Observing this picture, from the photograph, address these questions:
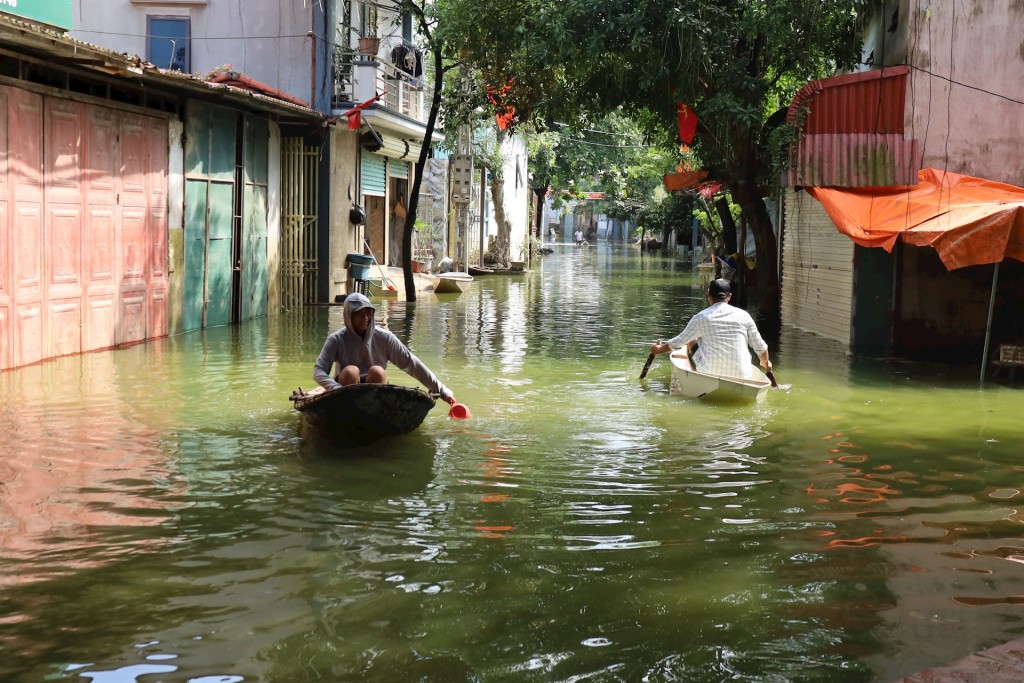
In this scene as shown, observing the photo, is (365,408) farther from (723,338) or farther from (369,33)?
→ (369,33)

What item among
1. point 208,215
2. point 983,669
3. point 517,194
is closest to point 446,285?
point 208,215

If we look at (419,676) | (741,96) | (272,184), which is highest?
(741,96)

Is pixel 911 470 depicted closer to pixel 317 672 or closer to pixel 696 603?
pixel 696 603

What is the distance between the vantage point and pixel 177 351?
15453mm

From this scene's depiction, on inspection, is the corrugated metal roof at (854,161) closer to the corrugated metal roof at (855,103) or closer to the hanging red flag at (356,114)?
the corrugated metal roof at (855,103)

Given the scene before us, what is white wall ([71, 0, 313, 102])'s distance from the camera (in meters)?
22.5

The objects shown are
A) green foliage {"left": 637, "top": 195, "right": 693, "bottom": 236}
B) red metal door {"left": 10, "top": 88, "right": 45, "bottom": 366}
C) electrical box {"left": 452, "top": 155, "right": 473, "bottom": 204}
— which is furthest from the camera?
green foliage {"left": 637, "top": 195, "right": 693, "bottom": 236}

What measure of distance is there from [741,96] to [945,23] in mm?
3608

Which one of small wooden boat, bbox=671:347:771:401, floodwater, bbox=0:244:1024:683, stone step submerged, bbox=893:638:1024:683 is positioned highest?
small wooden boat, bbox=671:347:771:401

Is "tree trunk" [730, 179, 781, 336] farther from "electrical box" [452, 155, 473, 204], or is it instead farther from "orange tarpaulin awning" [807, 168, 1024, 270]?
"electrical box" [452, 155, 473, 204]

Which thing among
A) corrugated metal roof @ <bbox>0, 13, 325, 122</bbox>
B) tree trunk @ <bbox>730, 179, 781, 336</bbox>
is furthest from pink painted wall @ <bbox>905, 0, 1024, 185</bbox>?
corrugated metal roof @ <bbox>0, 13, 325, 122</bbox>

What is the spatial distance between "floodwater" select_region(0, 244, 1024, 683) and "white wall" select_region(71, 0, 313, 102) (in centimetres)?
1082

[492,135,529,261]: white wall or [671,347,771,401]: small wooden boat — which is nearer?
[671,347,771,401]: small wooden boat

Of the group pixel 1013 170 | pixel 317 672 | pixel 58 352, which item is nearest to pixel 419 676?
pixel 317 672
